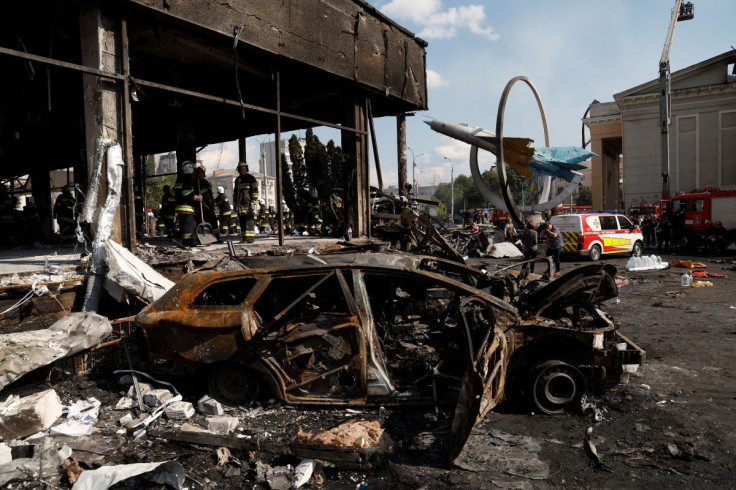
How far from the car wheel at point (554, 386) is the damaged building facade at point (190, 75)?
17.1 feet

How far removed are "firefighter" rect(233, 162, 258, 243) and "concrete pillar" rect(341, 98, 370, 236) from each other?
2.29 m

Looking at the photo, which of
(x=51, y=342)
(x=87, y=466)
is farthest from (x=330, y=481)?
(x=51, y=342)

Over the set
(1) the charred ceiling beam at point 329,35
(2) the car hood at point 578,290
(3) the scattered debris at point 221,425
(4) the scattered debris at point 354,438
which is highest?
(1) the charred ceiling beam at point 329,35

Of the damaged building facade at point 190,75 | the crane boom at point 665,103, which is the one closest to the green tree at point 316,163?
the damaged building facade at point 190,75

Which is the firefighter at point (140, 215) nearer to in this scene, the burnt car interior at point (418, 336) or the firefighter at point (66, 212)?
the firefighter at point (66, 212)

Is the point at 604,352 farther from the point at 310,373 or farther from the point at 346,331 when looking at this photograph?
the point at 310,373

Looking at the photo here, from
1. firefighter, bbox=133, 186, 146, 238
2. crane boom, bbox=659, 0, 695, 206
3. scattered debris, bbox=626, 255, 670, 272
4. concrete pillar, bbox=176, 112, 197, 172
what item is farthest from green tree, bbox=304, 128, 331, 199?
crane boom, bbox=659, 0, 695, 206

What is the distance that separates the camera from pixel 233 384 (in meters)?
4.19

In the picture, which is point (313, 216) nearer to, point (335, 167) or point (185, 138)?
point (185, 138)

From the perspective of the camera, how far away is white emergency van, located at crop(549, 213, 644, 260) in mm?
16797

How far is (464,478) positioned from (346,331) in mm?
1408

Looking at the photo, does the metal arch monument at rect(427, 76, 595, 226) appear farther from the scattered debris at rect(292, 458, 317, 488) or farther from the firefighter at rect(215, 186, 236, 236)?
the scattered debris at rect(292, 458, 317, 488)

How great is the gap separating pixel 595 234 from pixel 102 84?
52.1ft

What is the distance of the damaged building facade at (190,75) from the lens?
6238mm
